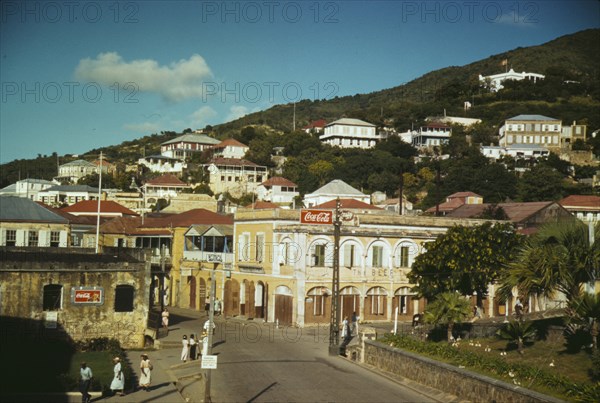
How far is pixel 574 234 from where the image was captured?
25594 millimetres

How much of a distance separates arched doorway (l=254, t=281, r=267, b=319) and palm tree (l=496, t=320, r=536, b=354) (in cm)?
2152

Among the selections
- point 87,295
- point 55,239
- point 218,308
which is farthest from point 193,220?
point 87,295

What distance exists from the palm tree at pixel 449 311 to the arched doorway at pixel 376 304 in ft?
49.2

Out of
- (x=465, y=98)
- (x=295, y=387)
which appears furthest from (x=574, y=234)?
(x=465, y=98)

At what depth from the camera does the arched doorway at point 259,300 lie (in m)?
46.5

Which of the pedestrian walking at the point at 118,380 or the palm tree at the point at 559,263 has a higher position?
the palm tree at the point at 559,263

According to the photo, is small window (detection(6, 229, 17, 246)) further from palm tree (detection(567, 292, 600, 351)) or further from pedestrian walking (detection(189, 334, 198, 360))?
palm tree (detection(567, 292, 600, 351))

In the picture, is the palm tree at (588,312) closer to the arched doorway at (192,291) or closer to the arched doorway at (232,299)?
the arched doorway at (232,299)

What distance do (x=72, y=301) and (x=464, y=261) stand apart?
758 inches

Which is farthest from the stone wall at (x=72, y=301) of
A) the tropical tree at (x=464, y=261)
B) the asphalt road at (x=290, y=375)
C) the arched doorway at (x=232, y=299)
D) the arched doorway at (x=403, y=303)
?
the arched doorway at (x=403, y=303)

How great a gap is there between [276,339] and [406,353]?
37.1 ft

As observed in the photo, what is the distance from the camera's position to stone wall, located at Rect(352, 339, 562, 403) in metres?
20.5

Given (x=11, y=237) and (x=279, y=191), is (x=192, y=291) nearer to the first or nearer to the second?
(x=11, y=237)

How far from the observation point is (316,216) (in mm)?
44156
